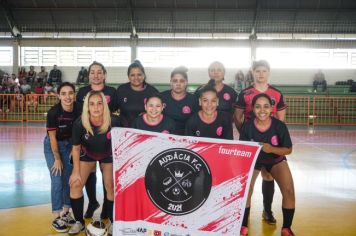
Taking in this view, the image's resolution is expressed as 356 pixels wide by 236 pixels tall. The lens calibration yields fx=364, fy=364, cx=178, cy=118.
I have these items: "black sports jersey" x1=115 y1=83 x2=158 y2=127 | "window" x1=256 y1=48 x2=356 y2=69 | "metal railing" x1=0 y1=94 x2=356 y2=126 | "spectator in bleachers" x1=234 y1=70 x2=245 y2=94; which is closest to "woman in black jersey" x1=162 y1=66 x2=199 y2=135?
"black sports jersey" x1=115 y1=83 x2=158 y2=127

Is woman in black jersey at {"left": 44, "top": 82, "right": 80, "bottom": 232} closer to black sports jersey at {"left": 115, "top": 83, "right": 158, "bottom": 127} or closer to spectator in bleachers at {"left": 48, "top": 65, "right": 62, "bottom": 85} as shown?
black sports jersey at {"left": 115, "top": 83, "right": 158, "bottom": 127}

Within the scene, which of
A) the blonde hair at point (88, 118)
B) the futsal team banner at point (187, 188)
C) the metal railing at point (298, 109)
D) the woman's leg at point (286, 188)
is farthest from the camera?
the metal railing at point (298, 109)

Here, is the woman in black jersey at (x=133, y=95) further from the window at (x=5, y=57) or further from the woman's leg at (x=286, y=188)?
the window at (x=5, y=57)

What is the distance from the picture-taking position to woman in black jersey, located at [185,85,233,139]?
453cm

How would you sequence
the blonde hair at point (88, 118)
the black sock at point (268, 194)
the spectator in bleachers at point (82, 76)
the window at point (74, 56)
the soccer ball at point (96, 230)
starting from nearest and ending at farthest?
the soccer ball at point (96, 230)
the blonde hair at point (88, 118)
the black sock at point (268, 194)
the spectator in bleachers at point (82, 76)
the window at point (74, 56)

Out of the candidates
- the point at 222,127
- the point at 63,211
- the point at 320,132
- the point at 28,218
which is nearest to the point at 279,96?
the point at 222,127

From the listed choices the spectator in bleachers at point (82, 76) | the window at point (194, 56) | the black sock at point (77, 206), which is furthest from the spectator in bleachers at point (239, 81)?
the black sock at point (77, 206)

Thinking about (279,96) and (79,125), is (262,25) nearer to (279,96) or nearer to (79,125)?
(279,96)

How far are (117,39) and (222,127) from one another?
66.7 feet

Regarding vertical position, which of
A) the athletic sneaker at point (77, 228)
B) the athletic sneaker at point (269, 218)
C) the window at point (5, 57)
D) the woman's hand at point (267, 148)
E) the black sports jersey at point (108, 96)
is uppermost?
the window at point (5, 57)

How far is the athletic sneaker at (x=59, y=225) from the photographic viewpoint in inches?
180

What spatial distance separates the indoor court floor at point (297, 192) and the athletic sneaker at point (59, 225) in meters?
0.09

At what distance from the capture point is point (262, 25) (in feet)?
76.1

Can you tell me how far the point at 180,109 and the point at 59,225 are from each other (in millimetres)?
2163
